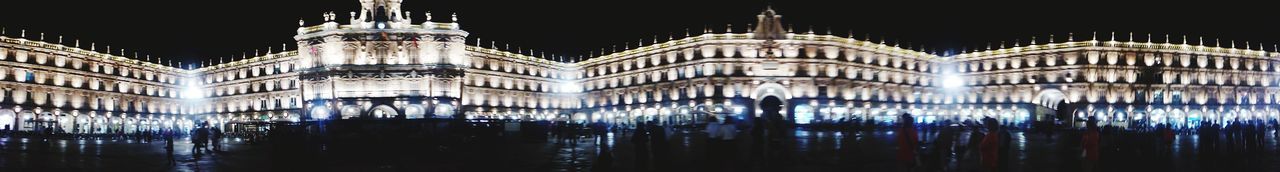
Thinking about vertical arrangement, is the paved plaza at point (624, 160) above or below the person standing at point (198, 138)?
below

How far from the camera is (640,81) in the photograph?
414 ft

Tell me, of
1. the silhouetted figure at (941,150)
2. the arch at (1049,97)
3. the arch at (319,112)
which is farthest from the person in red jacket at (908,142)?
the arch at (1049,97)

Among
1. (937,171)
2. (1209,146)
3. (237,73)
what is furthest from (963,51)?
(937,171)

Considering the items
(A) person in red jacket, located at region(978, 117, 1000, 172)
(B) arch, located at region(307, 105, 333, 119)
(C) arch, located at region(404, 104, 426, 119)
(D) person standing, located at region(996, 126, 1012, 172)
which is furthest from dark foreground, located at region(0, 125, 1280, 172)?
(B) arch, located at region(307, 105, 333, 119)

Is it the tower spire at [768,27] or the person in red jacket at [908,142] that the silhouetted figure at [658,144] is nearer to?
the person in red jacket at [908,142]

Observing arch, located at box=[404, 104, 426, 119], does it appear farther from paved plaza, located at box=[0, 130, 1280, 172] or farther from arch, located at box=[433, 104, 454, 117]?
paved plaza, located at box=[0, 130, 1280, 172]

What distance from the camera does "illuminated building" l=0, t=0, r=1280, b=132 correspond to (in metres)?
106

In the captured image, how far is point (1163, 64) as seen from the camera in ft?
408

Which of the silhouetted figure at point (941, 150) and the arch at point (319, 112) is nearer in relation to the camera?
the silhouetted figure at point (941, 150)

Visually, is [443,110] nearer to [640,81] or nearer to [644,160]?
[640,81]

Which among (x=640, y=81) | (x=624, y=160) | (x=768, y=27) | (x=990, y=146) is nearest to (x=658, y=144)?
(x=624, y=160)

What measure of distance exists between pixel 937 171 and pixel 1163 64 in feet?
364

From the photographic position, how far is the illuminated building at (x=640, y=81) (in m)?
106

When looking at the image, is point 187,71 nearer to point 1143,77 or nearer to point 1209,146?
point 1143,77
